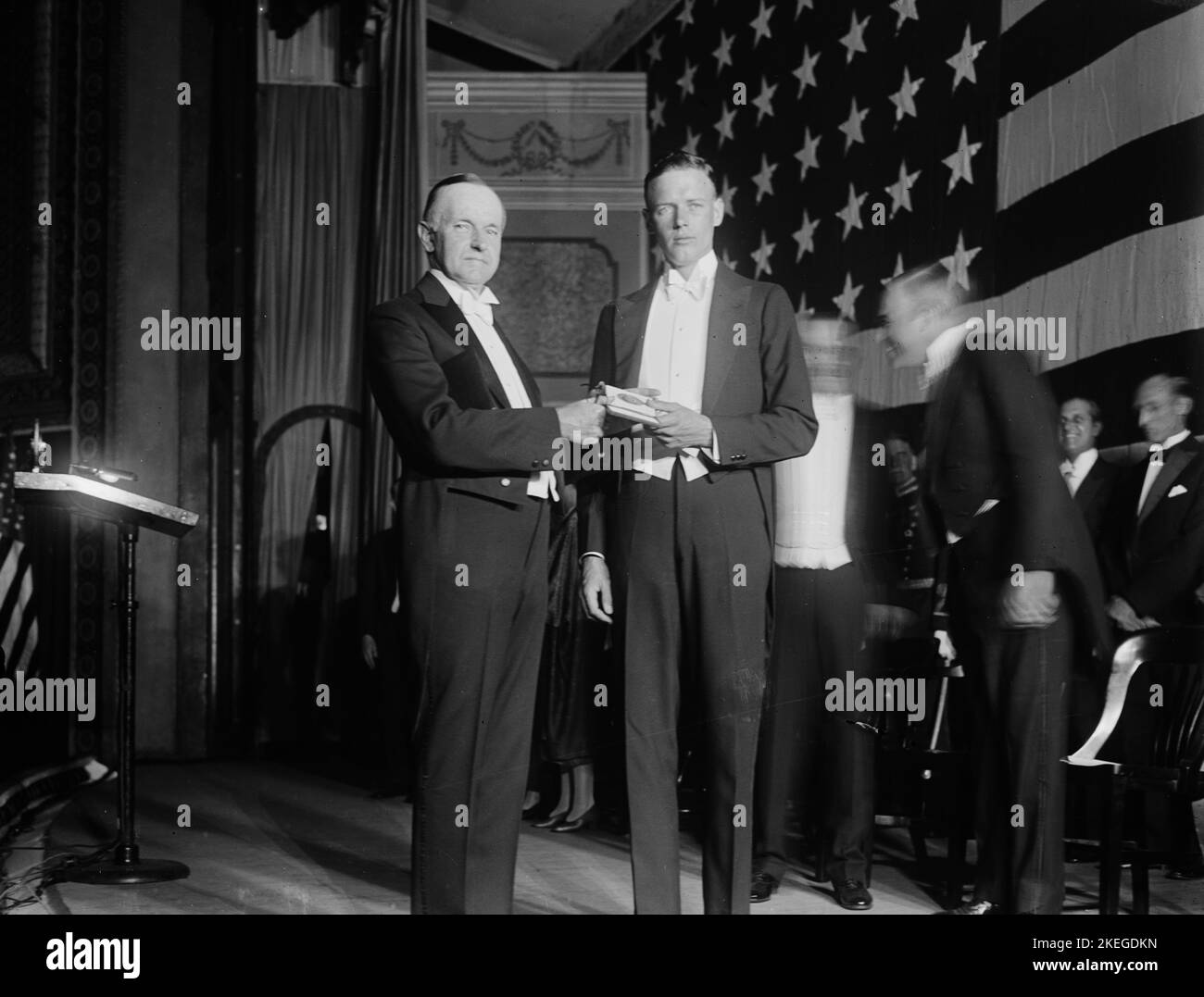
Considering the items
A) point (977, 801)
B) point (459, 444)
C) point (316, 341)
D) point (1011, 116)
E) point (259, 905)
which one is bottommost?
point (259, 905)

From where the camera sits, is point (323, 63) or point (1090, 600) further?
point (323, 63)

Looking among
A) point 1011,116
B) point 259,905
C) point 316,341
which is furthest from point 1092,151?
point 316,341

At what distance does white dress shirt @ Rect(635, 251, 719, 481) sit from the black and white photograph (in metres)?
0.01

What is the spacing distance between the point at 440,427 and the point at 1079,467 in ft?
6.01

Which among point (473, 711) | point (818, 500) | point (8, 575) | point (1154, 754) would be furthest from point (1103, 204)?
point (8, 575)

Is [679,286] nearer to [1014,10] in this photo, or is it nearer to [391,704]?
[1014,10]

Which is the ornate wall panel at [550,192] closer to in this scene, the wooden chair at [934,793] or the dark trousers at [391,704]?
the dark trousers at [391,704]

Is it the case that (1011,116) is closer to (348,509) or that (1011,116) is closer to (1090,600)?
(1090,600)

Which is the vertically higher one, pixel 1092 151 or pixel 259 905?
pixel 1092 151

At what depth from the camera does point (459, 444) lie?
8.94ft

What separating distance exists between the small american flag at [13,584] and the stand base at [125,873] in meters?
1.70

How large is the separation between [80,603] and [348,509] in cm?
112

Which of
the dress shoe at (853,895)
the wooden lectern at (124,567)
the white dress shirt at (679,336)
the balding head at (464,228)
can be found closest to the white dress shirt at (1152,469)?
the dress shoe at (853,895)

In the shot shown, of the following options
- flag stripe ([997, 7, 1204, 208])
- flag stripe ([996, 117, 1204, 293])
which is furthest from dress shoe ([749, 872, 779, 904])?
flag stripe ([997, 7, 1204, 208])
